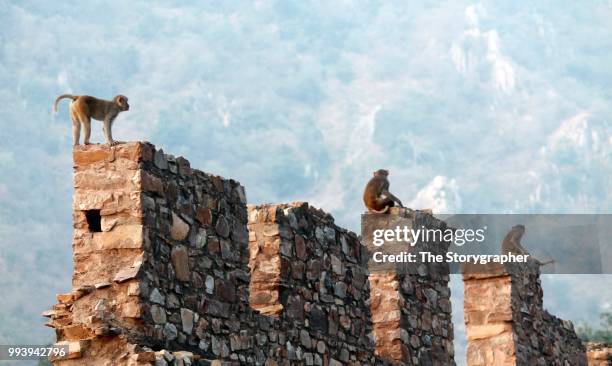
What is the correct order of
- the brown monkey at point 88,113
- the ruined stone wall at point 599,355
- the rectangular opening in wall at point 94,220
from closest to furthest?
the rectangular opening in wall at point 94,220 → the brown monkey at point 88,113 → the ruined stone wall at point 599,355

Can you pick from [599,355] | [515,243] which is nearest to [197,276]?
[515,243]

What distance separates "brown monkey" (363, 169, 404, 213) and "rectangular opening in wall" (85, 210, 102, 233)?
494 centimetres

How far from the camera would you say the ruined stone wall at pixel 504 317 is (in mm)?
14875

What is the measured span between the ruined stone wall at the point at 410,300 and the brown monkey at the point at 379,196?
0.26 ft

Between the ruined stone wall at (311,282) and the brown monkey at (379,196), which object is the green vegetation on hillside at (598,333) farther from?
the ruined stone wall at (311,282)

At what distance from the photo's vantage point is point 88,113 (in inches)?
363

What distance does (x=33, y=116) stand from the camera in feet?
289

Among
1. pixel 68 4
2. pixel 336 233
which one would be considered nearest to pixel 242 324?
pixel 336 233

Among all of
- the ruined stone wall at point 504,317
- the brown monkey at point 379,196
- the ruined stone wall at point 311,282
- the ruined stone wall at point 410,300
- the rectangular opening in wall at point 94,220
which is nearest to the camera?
the rectangular opening in wall at point 94,220

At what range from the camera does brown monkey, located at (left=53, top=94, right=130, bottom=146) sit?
360 inches

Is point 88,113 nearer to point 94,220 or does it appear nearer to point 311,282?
point 94,220

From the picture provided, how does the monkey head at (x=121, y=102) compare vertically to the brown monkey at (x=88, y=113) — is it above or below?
above

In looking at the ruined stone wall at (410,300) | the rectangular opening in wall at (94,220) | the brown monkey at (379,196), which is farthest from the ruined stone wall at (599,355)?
the rectangular opening in wall at (94,220)

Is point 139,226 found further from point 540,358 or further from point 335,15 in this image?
point 335,15
